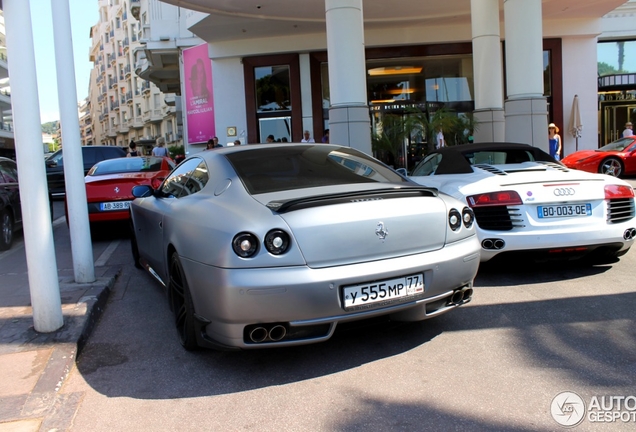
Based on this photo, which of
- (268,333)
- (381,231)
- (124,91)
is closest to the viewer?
(268,333)

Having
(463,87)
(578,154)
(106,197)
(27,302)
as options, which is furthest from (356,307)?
(463,87)

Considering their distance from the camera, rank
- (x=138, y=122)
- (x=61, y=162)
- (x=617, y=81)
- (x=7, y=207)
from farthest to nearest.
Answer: (x=138, y=122) → (x=617, y=81) → (x=61, y=162) → (x=7, y=207)

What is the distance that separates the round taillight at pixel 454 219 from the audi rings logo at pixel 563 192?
182cm

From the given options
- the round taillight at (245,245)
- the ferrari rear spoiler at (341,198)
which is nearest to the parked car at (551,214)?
the ferrari rear spoiler at (341,198)

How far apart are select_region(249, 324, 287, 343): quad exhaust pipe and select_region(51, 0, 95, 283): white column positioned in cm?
307

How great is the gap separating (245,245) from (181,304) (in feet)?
3.36

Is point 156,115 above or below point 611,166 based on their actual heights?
above

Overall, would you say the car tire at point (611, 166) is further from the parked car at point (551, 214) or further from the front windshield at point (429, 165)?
the parked car at point (551, 214)

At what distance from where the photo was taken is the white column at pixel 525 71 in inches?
484

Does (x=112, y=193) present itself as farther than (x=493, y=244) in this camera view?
Yes

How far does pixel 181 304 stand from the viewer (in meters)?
3.95

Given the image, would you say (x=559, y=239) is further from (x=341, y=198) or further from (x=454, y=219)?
(x=341, y=198)

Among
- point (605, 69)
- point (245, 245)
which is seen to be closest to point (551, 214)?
point (245, 245)

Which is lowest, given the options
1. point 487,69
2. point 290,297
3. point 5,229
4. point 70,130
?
point 5,229
